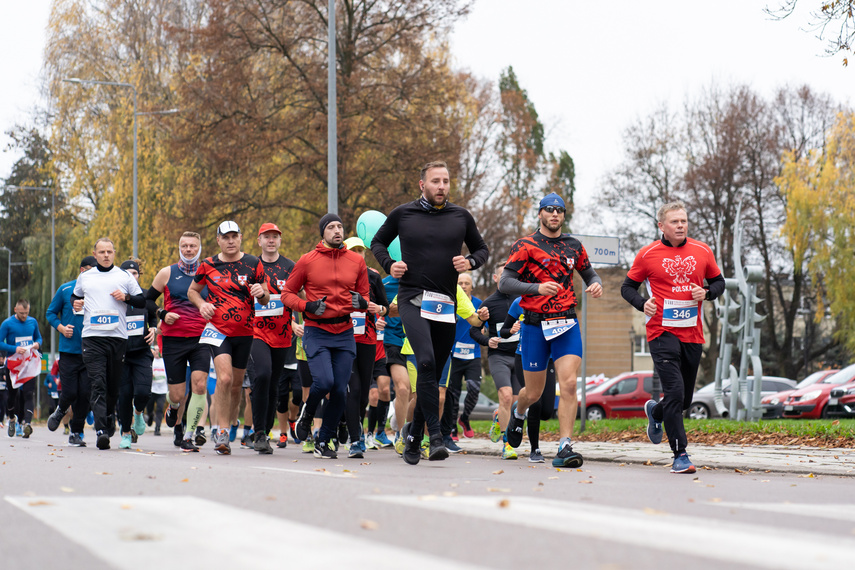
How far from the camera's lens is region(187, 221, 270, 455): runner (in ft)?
36.2

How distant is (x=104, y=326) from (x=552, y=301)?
5.11 meters

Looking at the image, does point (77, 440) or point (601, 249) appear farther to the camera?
point (601, 249)

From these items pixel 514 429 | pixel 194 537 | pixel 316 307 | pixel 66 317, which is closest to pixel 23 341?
pixel 66 317

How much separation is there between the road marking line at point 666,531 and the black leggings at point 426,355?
308cm

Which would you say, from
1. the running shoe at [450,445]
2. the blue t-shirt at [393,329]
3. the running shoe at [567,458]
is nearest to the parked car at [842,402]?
the running shoe at [450,445]

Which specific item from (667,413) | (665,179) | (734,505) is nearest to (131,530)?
(734,505)

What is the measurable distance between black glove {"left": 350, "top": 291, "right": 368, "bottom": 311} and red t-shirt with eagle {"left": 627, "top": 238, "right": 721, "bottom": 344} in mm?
2475

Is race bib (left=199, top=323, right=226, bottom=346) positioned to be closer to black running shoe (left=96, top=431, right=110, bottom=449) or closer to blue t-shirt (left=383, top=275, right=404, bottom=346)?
black running shoe (left=96, top=431, right=110, bottom=449)

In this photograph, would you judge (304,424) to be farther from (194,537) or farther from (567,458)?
(194,537)

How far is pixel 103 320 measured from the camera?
39.3 feet

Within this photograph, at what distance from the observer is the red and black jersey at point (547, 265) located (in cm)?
945

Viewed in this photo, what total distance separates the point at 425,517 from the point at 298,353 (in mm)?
7723

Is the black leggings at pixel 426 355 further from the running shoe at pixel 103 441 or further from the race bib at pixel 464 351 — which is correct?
the race bib at pixel 464 351

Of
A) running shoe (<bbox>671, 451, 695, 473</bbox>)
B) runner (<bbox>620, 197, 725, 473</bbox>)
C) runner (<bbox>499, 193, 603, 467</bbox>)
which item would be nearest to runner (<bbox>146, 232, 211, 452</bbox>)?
runner (<bbox>499, 193, 603, 467</bbox>)
